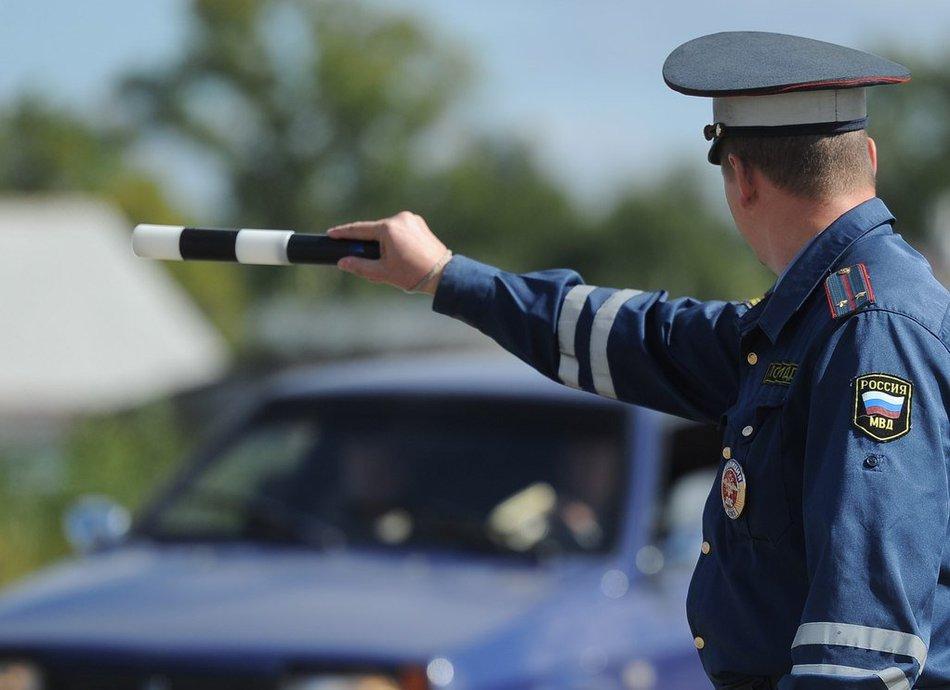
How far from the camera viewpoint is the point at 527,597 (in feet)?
14.4

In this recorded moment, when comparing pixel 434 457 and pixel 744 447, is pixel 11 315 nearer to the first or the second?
pixel 434 457

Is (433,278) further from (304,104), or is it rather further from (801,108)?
(304,104)

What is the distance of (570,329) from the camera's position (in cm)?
274

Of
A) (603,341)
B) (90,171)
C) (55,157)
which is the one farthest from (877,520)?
(55,157)

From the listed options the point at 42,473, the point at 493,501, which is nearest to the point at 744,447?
the point at 493,501

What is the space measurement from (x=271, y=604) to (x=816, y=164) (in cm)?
246

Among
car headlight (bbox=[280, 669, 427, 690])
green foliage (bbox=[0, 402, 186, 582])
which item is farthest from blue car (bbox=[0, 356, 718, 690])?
green foliage (bbox=[0, 402, 186, 582])

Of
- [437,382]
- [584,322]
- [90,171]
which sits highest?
[90,171]

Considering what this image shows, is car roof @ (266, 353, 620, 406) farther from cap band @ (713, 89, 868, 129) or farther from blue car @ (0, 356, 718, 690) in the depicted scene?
cap band @ (713, 89, 868, 129)

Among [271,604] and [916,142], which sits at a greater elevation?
[916,142]

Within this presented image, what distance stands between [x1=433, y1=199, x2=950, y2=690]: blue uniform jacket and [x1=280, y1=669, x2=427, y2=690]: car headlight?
5.04ft

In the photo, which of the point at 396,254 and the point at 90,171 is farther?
the point at 90,171

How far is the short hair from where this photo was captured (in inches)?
90.3

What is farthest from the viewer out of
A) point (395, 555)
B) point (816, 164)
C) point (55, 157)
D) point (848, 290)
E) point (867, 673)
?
point (55, 157)
